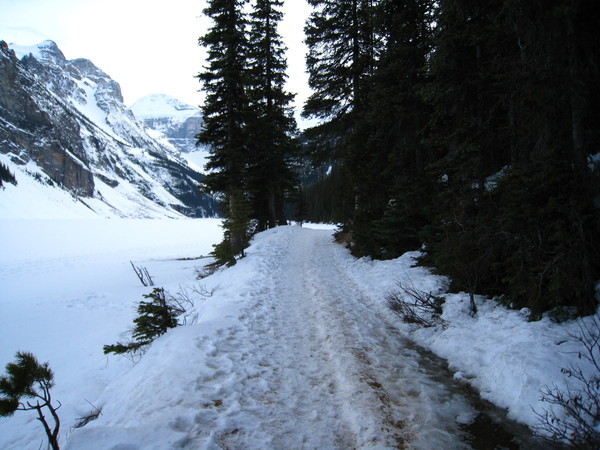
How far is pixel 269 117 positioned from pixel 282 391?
63.5 ft

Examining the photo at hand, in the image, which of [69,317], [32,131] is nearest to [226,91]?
[69,317]

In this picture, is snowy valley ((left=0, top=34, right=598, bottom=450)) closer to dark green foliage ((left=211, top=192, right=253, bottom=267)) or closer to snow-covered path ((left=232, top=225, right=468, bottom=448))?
snow-covered path ((left=232, top=225, right=468, bottom=448))

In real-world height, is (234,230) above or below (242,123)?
below

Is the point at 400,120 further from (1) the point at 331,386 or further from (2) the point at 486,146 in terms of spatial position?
(1) the point at 331,386

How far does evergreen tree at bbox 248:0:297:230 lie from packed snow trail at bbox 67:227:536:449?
1526 cm

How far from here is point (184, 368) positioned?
4156 mm

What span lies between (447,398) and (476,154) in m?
5.26

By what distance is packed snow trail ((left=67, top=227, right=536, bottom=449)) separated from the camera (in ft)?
10.2

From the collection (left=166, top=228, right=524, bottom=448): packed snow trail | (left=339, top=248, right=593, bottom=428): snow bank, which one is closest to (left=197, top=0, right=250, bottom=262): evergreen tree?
(left=166, top=228, right=524, bottom=448): packed snow trail

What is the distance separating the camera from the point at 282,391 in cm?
400

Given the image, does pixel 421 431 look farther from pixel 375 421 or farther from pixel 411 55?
pixel 411 55

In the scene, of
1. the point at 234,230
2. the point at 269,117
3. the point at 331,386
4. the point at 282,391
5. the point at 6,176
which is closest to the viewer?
the point at 282,391

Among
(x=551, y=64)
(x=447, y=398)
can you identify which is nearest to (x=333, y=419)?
(x=447, y=398)

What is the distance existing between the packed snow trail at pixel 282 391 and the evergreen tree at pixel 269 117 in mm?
15264
